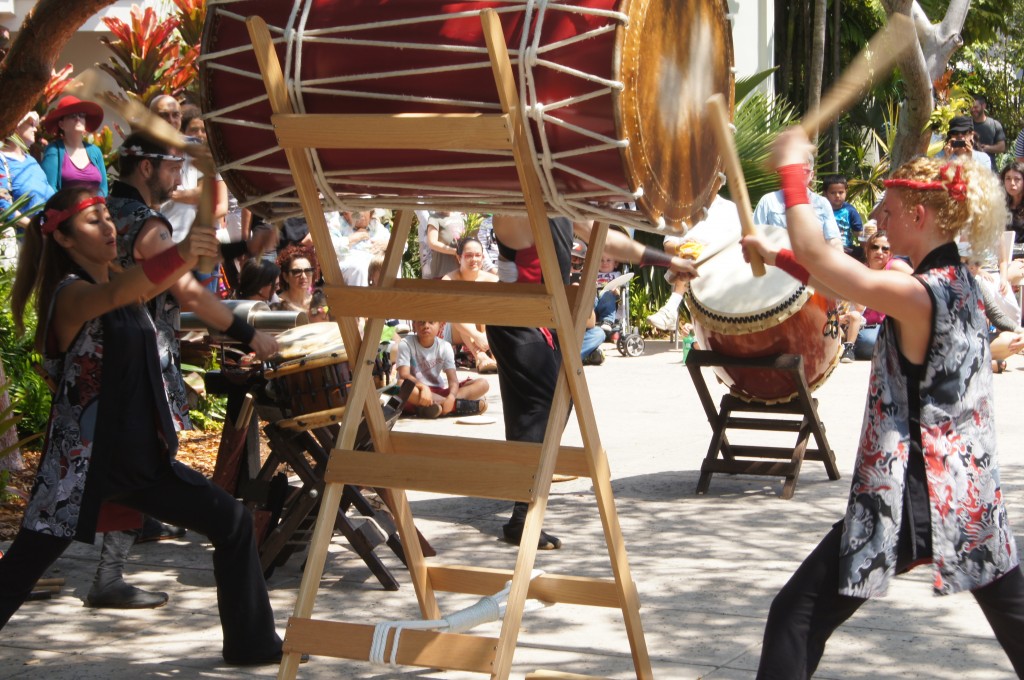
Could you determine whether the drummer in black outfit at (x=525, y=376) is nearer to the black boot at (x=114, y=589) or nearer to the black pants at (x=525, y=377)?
the black pants at (x=525, y=377)

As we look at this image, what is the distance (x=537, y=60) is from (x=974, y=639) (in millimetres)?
2367

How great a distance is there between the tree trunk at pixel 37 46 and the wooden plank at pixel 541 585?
2509 millimetres

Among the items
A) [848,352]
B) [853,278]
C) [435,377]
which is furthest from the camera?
[848,352]

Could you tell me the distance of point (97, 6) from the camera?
4895mm

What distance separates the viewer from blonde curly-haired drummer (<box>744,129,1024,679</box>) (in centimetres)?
303

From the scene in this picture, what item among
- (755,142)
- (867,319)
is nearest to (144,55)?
(755,142)

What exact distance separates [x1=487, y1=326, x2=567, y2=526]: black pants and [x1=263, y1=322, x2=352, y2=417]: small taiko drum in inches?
29.6

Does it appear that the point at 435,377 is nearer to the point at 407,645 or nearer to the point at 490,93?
the point at 407,645

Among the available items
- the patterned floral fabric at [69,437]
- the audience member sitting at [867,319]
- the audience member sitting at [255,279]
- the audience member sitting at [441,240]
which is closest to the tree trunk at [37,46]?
the patterned floral fabric at [69,437]

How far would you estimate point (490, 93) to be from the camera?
323 centimetres

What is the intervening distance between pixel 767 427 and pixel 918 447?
354 cm

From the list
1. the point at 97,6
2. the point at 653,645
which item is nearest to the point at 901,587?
the point at 653,645

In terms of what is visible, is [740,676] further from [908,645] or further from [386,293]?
[386,293]

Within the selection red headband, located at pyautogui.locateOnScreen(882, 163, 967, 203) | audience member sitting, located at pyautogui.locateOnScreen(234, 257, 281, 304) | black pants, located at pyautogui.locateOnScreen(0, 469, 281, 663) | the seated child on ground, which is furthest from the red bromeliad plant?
red headband, located at pyautogui.locateOnScreen(882, 163, 967, 203)
